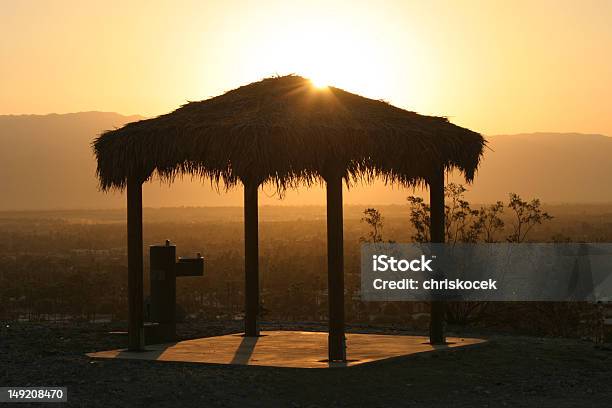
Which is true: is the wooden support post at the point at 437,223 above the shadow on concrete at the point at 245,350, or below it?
above

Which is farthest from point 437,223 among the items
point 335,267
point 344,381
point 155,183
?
point 155,183

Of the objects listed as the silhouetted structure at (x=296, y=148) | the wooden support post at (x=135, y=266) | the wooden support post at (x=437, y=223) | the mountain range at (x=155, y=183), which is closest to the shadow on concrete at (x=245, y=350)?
the silhouetted structure at (x=296, y=148)

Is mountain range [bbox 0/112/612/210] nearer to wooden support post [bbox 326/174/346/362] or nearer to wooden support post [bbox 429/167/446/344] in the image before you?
wooden support post [bbox 429/167/446/344]

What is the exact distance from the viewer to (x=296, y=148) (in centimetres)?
1152

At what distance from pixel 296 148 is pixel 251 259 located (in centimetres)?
388

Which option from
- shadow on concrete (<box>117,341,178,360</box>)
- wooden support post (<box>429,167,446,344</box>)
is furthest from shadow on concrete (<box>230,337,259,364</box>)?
wooden support post (<box>429,167,446,344</box>)

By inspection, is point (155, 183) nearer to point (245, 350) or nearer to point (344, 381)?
point (245, 350)

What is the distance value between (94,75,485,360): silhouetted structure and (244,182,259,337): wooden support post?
0.67 metres

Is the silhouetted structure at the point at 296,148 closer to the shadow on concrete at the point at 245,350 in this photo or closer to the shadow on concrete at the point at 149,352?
the shadow on concrete at the point at 149,352

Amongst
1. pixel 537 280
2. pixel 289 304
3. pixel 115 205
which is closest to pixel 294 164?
pixel 537 280

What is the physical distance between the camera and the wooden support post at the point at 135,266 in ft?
42.3

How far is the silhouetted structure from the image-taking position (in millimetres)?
11570

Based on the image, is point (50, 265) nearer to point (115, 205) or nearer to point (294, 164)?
point (294, 164)

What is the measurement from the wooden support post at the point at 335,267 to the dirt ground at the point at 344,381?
0.48 m
